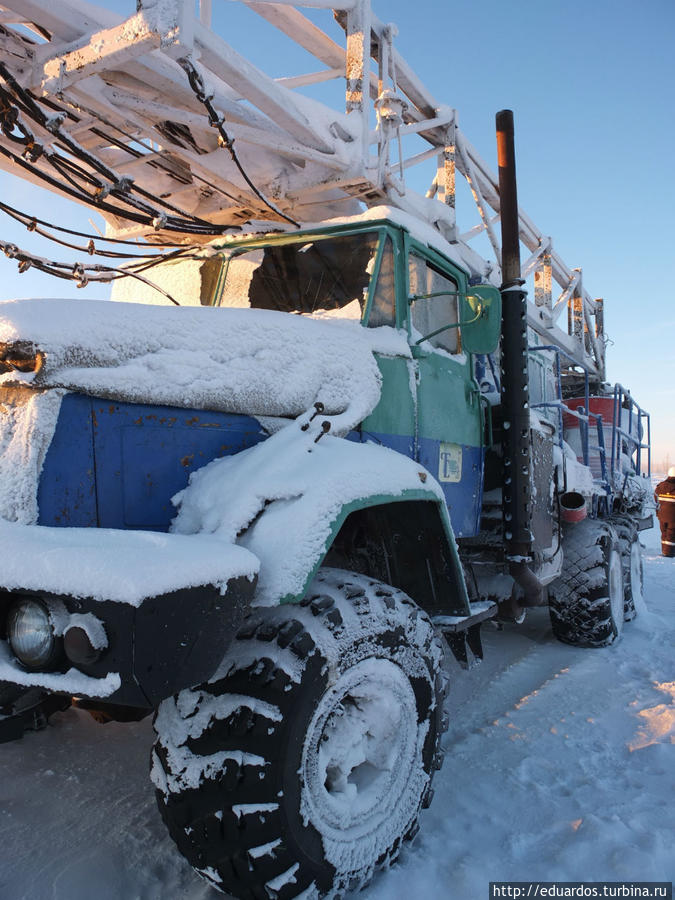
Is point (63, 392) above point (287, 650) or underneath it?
above

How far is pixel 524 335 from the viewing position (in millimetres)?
4227

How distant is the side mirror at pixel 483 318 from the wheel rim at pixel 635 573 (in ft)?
14.0

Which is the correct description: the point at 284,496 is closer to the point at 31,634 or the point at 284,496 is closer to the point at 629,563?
the point at 31,634

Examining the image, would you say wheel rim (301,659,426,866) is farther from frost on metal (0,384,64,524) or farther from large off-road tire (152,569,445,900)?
frost on metal (0,384,64,524)

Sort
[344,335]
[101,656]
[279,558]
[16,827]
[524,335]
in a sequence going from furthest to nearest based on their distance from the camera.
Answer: [524,335], [344,335], [16,827], [279,558], [101,656]

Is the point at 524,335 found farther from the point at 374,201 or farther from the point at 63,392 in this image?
the point at 63,392

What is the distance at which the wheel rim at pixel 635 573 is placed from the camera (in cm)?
655

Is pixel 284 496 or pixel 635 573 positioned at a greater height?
pixel 284 496

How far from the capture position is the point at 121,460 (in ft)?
6.86

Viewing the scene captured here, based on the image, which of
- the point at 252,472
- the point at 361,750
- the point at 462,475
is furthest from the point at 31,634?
the point at 462,475

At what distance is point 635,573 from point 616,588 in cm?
124

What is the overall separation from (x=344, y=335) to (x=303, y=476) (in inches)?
36.5

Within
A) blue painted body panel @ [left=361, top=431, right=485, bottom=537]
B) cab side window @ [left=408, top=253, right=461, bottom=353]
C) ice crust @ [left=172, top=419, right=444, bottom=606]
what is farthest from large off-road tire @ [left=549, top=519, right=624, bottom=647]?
ice crust @ [left=172, top=419, right=444, bottom=606]

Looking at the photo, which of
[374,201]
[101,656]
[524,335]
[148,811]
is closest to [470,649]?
[148,811]
